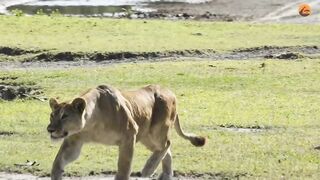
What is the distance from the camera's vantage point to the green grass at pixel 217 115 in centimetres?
1196

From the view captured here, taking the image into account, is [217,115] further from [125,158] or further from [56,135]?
[56,135]

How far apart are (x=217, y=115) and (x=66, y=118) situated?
7385mm

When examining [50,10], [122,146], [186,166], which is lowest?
[50,10]

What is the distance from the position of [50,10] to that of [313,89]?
23.3 meters

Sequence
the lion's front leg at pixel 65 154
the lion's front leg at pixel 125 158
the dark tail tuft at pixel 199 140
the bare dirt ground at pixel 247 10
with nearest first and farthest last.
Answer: the lion's front leg at pixel 65 154 → the lion's front leg at pixel 125 158 → the dark tail tuft at pixel 199 140 → the bare dirt ground at pixel 247 10

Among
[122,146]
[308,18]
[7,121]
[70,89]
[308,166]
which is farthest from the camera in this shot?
[308,18]

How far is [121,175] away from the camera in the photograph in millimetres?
9586

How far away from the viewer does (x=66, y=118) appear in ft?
28.9

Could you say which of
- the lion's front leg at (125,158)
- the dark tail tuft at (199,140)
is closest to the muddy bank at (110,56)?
the dark tail tuft at (199,140)

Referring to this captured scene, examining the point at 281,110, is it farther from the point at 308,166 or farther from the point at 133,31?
the point at 133,31

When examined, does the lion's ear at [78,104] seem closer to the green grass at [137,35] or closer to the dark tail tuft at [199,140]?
the dark tail tuft at [199,140]

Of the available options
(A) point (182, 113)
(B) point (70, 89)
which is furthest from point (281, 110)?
(B) point (70, 89)

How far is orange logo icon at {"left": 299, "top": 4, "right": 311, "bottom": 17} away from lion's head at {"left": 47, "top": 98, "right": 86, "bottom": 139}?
97.4ft

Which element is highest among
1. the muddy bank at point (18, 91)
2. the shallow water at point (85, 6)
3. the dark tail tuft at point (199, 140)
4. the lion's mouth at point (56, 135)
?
the lion's mouth at point (56, 135)
